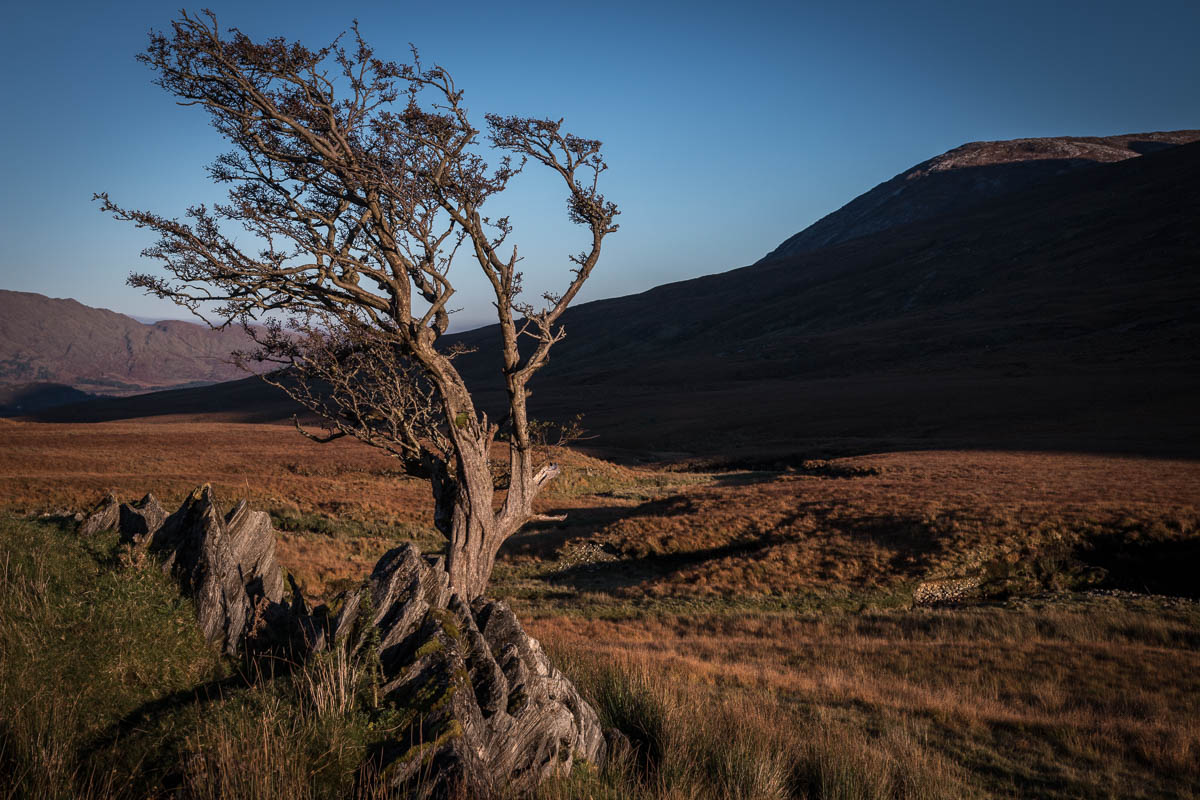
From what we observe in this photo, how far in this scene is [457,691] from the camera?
4.48 meters

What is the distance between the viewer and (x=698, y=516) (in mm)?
28781

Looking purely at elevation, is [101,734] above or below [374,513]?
above

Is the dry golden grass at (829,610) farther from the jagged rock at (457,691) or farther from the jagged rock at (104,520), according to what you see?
the jagged rock at (104,520)

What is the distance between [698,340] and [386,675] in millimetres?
161160

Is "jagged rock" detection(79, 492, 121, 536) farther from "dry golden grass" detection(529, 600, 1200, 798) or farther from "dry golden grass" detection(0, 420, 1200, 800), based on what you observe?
"dry golden grass" detection(529, 600, 1200, 798)

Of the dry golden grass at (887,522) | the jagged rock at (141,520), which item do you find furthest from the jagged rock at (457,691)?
the dry golden grass at (887,522)

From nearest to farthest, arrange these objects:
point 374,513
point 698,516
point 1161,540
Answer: point 1161,540 → point 698,516 → point 374,513

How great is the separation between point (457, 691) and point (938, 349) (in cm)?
10639

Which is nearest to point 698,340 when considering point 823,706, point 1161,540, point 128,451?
point 128,451

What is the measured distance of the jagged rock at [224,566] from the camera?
246 inches


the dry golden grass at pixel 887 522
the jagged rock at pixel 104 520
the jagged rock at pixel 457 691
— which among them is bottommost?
the dry golden grass at pixel 887 522

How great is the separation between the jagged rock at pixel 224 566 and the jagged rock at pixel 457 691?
4.92ft

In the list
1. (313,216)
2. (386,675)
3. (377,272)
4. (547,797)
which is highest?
(313,216)

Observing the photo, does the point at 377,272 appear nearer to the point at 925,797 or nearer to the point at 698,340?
the point at 925,797
